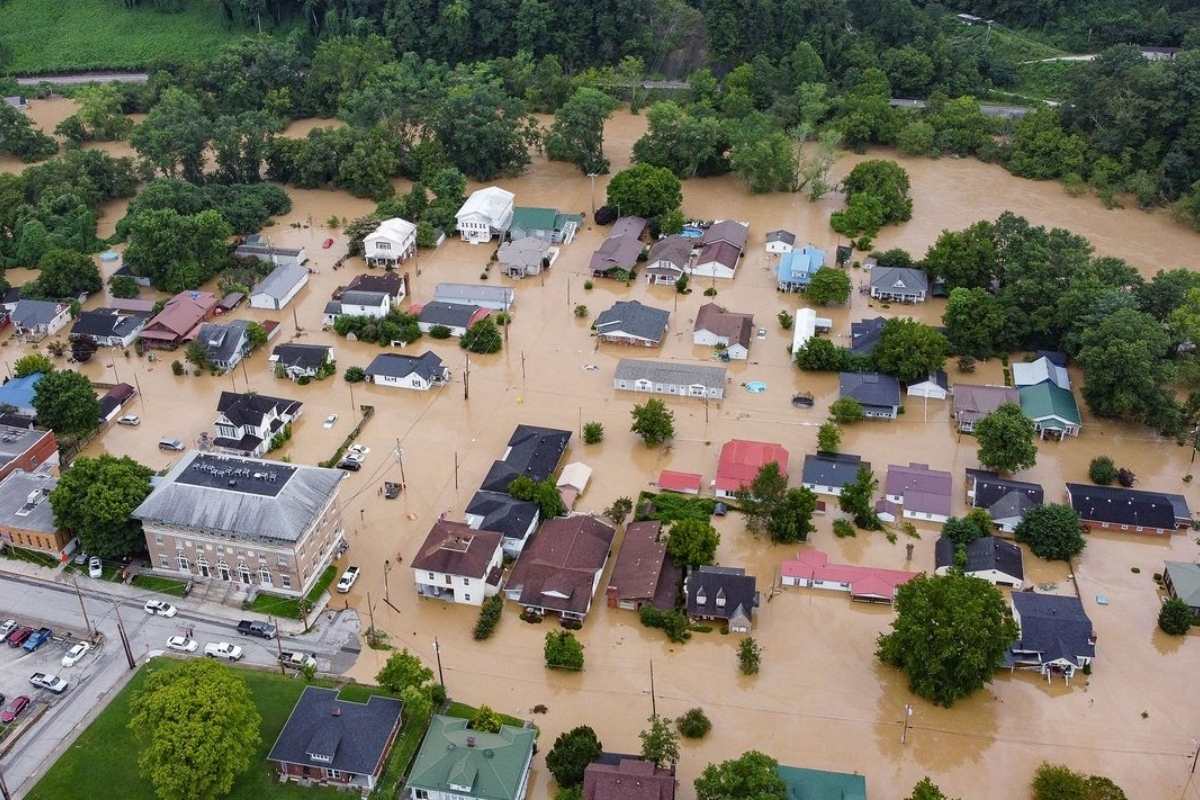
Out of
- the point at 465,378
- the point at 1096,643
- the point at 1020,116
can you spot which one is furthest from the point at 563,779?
the point at 1020,116

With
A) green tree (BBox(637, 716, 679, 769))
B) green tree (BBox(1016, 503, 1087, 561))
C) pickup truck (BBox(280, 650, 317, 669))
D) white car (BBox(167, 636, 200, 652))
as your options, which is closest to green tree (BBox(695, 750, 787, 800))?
green tree (BBox(637, 716, 679, 769))

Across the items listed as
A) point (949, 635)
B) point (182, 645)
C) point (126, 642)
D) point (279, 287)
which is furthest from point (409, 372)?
point (949, 635)

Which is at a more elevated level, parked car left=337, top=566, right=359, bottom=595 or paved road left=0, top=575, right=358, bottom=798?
parked car left=337, top=566, right=359, bottom=595

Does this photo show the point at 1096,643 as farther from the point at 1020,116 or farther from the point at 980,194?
the point at 1020,116

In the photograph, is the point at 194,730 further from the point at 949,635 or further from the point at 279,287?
the point at 279,287

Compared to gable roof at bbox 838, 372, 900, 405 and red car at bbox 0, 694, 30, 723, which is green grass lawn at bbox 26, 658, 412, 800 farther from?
gable roof at bbox 838, 372, 900, 405

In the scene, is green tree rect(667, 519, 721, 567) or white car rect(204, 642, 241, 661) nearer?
white car rect(204, 642, 241, 661)
